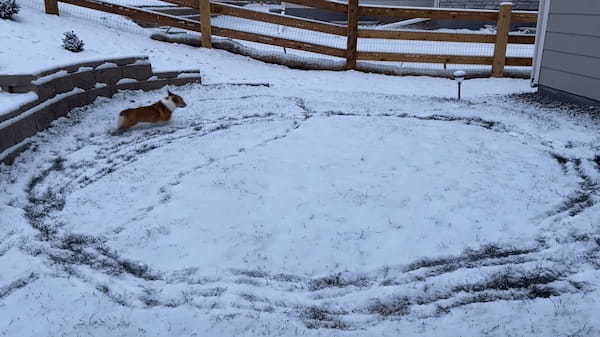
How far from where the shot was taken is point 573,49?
7.56 meters

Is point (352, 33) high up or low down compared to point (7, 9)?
down

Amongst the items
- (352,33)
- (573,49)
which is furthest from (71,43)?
(573,49)

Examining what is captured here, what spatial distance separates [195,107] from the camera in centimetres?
727

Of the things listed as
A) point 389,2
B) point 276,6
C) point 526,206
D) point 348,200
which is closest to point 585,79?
point 526,206

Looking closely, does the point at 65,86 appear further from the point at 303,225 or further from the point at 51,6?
the point at 51,6

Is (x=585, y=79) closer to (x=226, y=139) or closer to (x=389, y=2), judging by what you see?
(x=226, y=139)

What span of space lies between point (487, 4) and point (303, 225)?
1544 centimetres

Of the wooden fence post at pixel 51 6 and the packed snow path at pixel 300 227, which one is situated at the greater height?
the wooden fence post at pixel 51 6

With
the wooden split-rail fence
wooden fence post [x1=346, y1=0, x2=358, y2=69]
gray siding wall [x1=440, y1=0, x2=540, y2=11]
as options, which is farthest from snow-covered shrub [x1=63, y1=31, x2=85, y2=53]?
gray siding wall [x1=440, y1=0, x2=540, y2=11]

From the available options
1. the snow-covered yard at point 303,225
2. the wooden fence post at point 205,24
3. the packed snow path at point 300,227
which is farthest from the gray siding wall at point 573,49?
the wooden fence post at point 205,24

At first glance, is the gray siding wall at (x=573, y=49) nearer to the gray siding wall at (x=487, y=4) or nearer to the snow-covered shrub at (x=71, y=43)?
the snow-covered shrub at (x=71, y=43)

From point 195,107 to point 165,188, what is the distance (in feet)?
9.77

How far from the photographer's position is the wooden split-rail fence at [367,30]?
9.57 meters

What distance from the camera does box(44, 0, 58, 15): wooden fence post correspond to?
10.4 meters
